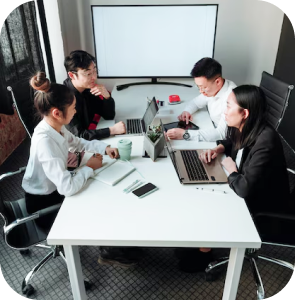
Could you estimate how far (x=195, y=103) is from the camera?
239 cm

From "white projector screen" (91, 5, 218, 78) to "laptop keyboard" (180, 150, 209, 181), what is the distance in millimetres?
1656

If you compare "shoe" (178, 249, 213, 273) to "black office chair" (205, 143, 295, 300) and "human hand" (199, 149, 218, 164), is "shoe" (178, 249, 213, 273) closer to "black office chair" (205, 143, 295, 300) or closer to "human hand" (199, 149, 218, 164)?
"black office chair" (205, 143, 295, 300)

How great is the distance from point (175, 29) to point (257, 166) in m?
2.10

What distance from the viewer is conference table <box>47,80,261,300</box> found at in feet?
3.72

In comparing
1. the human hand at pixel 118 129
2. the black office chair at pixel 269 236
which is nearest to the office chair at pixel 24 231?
the human hand at pixel 118 129

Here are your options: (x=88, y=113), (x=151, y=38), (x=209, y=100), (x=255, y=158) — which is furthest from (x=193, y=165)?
(x=151, y=38)

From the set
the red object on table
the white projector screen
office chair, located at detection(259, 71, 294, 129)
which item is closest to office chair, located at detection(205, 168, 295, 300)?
office chair, located at detection(259, 71, 294, 129)

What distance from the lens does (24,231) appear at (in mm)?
1518

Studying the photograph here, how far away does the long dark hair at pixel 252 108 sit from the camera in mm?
1407

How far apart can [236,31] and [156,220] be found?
2.72 metres

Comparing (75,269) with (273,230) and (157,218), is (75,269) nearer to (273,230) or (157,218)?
(157,218)

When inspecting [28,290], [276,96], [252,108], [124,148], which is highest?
[252,108]

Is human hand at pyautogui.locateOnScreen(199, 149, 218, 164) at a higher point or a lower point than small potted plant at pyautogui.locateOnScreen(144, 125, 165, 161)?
lower

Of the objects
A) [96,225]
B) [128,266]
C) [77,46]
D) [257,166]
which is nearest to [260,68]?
[77,46]
